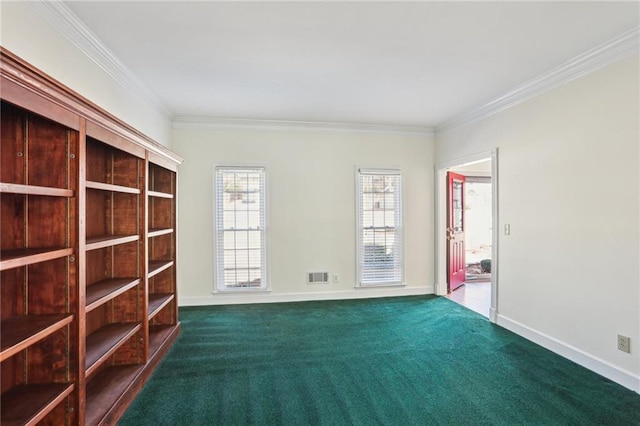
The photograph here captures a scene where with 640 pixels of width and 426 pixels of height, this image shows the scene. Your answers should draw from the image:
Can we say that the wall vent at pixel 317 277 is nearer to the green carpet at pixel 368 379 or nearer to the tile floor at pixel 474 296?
the green carpet at pixel 368 379

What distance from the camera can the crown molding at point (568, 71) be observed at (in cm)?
245

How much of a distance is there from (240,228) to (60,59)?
9.37 ft

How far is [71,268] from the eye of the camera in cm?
171

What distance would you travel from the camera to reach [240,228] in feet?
15.3

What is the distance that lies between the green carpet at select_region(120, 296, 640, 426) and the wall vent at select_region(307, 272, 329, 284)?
2.95 ft

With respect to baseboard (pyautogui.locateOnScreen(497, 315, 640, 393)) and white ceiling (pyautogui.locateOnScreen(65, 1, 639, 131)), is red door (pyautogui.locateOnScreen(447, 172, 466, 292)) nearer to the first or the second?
baseboard (pyautogui.locateOnScreen(497, 315, 640, 393))

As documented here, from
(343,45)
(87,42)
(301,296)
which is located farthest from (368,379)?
(87,42)

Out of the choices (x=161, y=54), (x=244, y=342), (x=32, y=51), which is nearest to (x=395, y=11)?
(x=161, y=54)

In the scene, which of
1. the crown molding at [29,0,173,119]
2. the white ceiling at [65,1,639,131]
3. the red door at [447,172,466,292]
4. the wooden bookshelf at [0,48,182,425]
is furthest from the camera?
the red door at [447,172,466,292]

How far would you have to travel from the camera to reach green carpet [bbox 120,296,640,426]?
217 centimetres

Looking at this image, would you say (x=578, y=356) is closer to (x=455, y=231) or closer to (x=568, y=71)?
(x=568, y=71)

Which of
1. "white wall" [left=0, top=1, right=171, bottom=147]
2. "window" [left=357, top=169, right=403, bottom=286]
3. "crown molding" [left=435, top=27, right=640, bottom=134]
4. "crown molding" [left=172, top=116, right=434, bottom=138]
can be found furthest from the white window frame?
"crown molding" [left=435, top=27, right=640, bottom=134]

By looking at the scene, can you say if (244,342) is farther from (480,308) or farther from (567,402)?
(480,308)

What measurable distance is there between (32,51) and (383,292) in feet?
15.4
